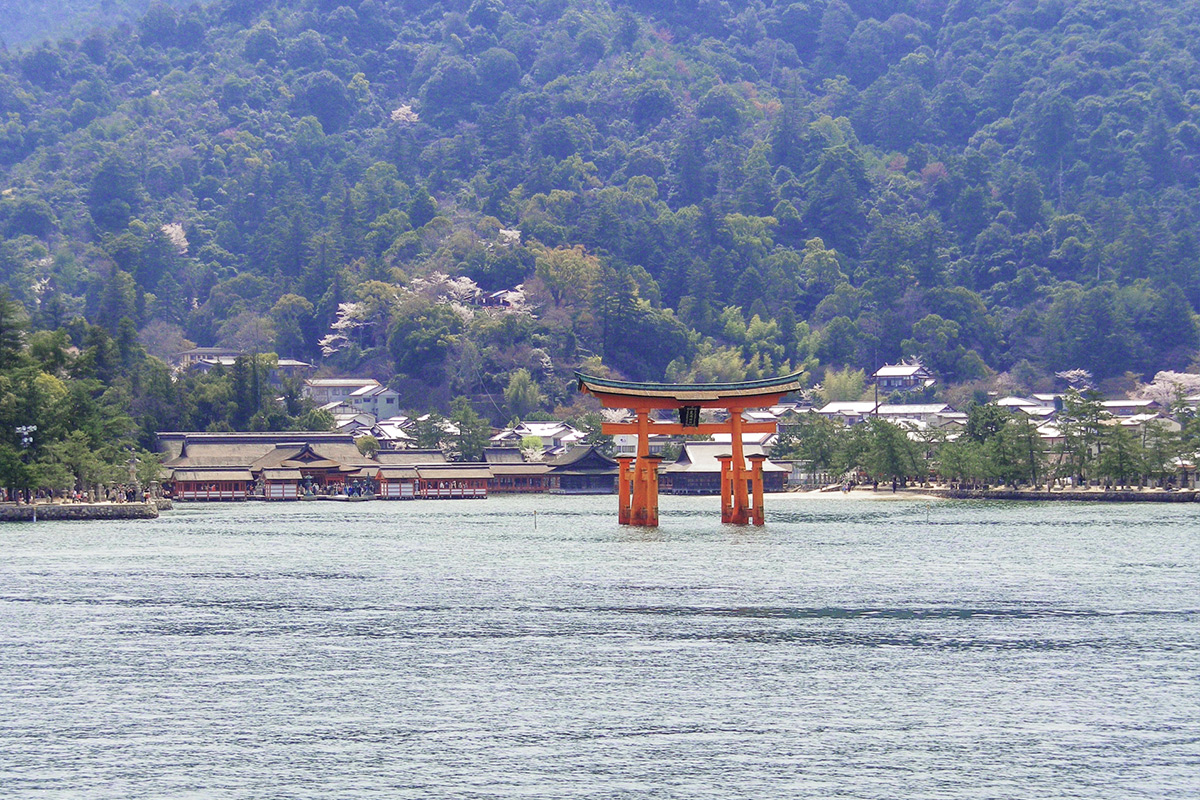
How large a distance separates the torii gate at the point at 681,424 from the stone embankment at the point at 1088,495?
2615 cm

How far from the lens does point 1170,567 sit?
4266 cm

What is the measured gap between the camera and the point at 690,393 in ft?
191

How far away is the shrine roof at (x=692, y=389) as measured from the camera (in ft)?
189

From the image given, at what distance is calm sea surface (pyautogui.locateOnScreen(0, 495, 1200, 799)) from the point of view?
66.1 ft

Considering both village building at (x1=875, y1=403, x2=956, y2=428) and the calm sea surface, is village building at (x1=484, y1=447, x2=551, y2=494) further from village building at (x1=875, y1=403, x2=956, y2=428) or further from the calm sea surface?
the calm sea surface

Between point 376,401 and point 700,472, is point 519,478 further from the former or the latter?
point 376,401

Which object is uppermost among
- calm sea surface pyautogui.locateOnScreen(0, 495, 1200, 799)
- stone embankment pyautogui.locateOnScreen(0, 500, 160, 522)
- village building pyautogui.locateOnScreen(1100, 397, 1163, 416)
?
village building pyautogui.locateOnScreen(1100, 397, 1163, 416)

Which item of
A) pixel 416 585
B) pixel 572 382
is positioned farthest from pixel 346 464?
pixel 416 585

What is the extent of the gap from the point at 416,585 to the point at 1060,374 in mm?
110215

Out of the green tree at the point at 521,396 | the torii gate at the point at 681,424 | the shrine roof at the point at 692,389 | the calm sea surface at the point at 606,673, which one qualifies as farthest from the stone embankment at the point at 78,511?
the green tree at the point at 521,396

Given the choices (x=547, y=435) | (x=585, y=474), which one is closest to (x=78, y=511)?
(x=585, y=474)

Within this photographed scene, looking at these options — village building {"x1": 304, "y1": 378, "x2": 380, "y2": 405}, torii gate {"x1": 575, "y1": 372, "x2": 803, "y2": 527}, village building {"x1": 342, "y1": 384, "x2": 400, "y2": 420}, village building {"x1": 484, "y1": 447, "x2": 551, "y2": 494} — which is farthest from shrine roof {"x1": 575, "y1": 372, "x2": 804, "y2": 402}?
village building {"x1": 304, "y1": 378, "x2": 380, "y2": 405}

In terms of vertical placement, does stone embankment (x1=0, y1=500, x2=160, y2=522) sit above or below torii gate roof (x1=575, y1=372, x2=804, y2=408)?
below

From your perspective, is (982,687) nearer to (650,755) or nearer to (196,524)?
(650,755)
